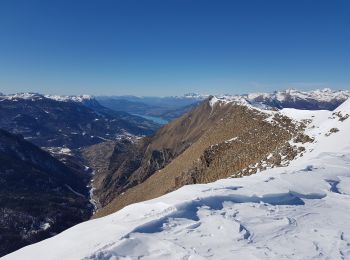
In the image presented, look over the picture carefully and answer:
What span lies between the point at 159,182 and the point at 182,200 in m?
98.7

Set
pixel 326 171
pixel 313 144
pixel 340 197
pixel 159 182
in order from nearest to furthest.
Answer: pixel 340 197 → pixel 326 171 → pixel 313 144 → pixel 159 182

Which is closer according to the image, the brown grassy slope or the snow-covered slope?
the snow-covered slope

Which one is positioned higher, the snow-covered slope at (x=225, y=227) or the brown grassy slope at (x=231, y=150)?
the snow-covered slope at (x=225, y=227)

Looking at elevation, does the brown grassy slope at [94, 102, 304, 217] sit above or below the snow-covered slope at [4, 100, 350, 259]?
below

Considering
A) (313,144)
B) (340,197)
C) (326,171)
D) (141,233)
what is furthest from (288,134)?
(141,233)

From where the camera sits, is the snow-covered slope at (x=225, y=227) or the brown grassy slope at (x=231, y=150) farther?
the brown grassy slope at (x=231, y=150)

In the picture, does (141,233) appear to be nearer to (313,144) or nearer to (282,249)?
(282,249)

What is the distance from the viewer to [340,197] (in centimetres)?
2139

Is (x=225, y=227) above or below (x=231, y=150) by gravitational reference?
above

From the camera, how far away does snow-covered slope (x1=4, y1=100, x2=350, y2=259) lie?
44.1 ft

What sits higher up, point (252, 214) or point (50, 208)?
point (252, 214)

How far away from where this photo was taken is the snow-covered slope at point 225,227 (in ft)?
44.1

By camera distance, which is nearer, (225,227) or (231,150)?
(225,227)

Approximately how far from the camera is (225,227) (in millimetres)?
15656
